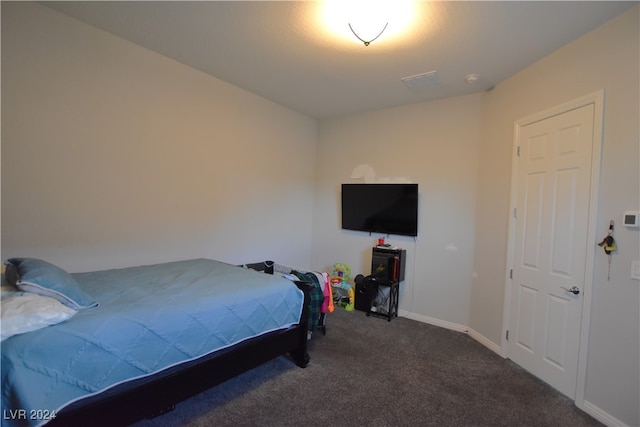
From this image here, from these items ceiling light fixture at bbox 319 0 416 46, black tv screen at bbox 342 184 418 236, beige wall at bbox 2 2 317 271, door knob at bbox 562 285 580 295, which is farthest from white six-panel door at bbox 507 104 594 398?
beige wall at bbox 2 2 317 271

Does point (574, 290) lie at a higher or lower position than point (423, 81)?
lower

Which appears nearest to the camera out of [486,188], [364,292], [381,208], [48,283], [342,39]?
[48,283]

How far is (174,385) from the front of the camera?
183cm

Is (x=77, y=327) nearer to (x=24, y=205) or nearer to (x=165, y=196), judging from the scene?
(x=24, y=205)

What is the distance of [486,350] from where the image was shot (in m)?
3.12

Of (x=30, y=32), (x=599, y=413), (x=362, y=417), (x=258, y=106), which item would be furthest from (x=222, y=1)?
(x=599, y=413)

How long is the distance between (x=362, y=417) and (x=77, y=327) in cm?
175

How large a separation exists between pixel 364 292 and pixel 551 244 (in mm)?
2152

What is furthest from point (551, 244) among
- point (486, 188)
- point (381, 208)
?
point (381, 208)

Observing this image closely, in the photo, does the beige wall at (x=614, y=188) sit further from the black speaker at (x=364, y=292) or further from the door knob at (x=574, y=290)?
the black speaker at (x=364, y=292)

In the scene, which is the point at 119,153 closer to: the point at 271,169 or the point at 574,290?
the point at 271,169

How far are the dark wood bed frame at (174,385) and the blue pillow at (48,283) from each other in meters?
0.50

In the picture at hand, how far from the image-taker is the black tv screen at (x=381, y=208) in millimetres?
3941

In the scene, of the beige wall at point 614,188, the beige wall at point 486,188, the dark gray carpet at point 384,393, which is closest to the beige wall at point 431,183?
the beige wall at point 486,188
